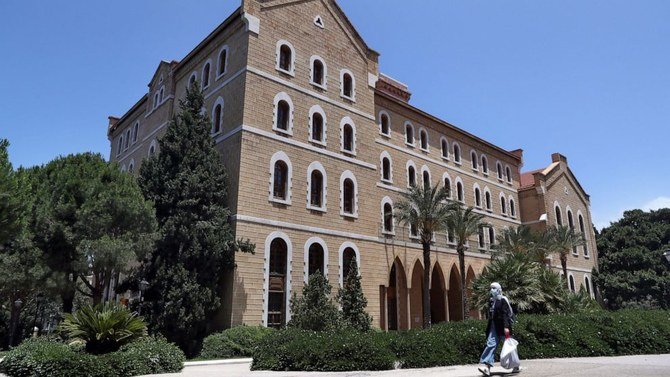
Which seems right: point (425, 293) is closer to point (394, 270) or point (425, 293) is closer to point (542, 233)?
point (394, 270)

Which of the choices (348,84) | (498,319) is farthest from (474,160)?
(498,319)

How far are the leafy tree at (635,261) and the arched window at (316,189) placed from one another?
3251 cm

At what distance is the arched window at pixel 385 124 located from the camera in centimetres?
3009

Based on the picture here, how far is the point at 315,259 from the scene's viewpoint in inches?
851

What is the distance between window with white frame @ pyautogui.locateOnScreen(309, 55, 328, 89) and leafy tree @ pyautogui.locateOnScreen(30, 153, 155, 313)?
33.5 ft

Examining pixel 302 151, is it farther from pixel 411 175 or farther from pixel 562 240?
pixel 562 240

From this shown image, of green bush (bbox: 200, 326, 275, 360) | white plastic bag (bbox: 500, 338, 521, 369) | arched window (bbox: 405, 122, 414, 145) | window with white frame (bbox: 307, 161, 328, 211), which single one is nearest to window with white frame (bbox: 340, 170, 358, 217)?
window with white frame (bbox: 307, 161, 328, 211)

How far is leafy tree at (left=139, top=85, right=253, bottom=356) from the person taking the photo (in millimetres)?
17219

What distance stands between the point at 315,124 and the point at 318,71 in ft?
9.54

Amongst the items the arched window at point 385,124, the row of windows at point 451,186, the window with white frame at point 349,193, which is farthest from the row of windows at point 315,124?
the arched window at point 385,124

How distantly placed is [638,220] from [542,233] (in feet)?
73.1

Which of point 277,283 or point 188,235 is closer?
point 188,235

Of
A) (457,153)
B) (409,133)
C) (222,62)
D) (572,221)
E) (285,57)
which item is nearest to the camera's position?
(285,57)

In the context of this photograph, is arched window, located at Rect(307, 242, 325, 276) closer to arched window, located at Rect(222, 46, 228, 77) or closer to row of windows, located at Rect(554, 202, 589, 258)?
arched window, located at Rect(222, 46, 228, 77)
